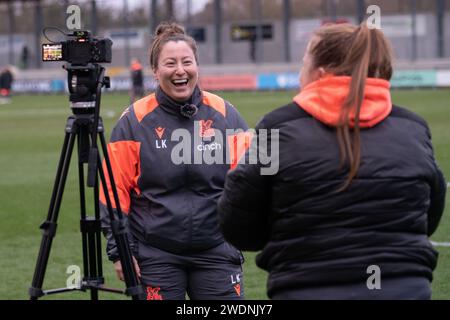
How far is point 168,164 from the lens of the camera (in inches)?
207

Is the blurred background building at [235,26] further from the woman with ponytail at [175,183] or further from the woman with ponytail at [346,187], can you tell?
the woman with ponytail at [346,187]

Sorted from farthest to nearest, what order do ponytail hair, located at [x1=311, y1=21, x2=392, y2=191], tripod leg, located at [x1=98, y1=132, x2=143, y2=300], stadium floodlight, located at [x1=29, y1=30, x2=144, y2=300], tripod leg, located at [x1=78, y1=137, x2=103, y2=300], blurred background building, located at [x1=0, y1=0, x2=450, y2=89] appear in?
blurred background building, located at [x1=0, y1=0, x2=450, y2=89]
tripod leg, located at [x1=78, y1=137, x2=103, y2=300]
stadium floodlight, located at [x1=29, y1=30, x2=144, y2=300]
tripod leg, located at [x1=98, y1=132, x2=143, y2=300]
ponytail hair, located at [x1=311, y1=21, x2=392, y2=191]

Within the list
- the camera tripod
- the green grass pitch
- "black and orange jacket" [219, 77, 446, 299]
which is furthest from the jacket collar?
the green grass pitch

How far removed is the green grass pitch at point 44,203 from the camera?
350 inches

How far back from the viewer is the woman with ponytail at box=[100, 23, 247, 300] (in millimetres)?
5246

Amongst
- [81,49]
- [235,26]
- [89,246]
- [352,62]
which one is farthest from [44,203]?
[235,26]

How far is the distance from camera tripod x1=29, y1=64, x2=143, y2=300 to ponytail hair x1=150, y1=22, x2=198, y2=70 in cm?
32

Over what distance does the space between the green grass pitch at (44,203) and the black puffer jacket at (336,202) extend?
178 inches

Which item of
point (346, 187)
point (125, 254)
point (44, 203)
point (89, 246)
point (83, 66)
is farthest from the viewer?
point (44, 203)

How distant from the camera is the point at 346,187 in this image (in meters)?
3.38

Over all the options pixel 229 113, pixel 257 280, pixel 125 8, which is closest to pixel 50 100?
pixel 125 8

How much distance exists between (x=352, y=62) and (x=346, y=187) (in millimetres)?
444

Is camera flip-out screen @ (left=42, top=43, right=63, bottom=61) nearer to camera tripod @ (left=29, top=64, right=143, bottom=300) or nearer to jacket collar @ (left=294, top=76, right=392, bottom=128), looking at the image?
camera tripod @ (left=29, top=64, right=143, bottom=300)

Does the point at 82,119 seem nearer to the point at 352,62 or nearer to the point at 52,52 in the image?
the point at 52,52
